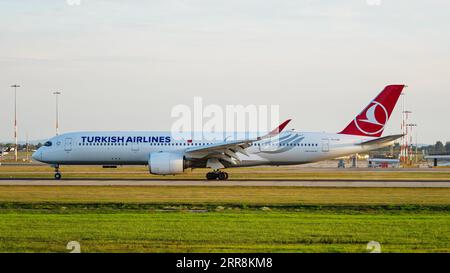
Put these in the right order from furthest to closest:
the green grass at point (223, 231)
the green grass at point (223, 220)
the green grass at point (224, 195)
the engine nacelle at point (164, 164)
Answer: the engine nacelle at point (164, 164) → the green grass at point (224, 195) → the green grass at point (223, 220) → the green grass at point (223, 231)

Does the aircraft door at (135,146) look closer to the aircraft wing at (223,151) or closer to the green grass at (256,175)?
the green grass at (256,175)

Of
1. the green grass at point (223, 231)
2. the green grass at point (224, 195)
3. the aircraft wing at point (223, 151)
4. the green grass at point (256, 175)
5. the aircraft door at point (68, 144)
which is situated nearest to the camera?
the green grass at point (223, 231)

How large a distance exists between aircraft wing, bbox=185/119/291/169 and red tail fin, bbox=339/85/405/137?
20.9ft

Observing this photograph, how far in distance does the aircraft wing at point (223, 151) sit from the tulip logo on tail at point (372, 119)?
21.8 ft

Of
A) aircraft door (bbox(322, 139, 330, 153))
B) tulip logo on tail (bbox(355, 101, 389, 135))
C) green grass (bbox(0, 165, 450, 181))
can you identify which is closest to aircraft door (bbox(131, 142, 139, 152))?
green grass (bbox(0, 165, 450, 181))

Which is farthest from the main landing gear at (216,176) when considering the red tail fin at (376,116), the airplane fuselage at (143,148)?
the red tail fin at (376,116)

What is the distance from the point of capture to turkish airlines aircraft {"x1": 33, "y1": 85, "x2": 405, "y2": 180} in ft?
152

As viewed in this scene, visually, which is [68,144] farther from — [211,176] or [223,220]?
[223,220]

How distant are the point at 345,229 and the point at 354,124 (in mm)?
31000

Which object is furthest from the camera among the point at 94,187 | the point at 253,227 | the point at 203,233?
the point at 94,187

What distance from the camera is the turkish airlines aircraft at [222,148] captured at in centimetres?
4622
